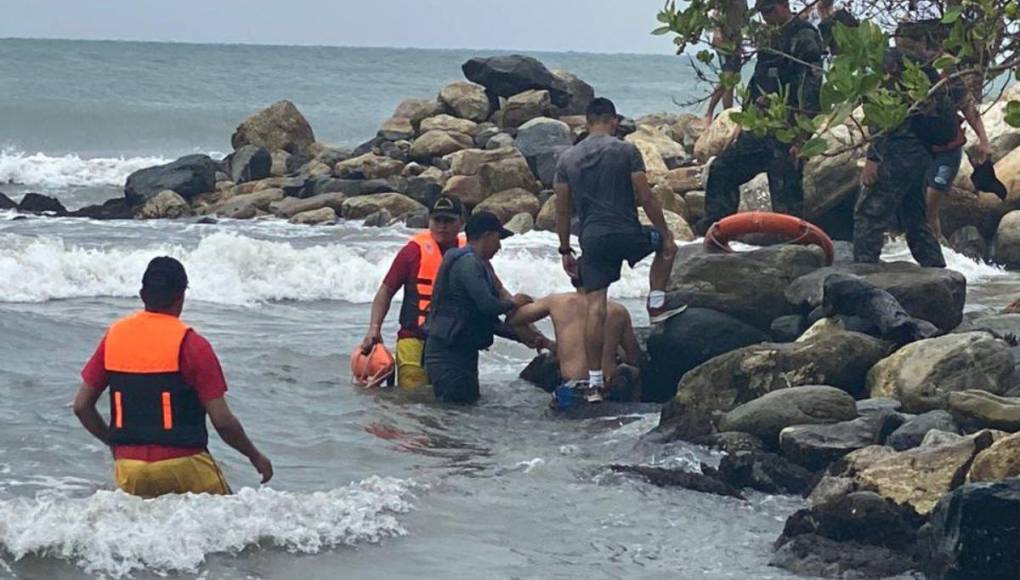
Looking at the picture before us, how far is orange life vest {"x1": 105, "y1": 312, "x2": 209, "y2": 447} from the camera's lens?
738 cm

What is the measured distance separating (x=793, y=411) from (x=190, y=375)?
3910 millimetres

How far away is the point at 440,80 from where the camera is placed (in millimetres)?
73250

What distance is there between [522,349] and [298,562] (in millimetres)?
6741

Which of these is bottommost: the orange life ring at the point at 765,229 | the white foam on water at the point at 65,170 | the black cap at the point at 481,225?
the white foam on water at the point at 65,170

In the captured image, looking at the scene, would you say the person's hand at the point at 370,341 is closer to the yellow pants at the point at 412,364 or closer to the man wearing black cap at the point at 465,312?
the yellow pants at the point at 412,364

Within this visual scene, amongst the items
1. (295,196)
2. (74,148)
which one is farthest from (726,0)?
(74,148)

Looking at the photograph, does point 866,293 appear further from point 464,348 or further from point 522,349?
point 522,349

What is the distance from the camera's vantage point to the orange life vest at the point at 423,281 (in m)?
12.1

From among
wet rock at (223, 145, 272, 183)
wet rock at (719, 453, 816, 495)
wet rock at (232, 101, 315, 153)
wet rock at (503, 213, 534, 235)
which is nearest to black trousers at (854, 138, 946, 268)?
wet rock at (719, 453, 816, 495)

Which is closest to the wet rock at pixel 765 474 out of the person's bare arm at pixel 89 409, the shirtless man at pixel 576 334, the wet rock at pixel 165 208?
the shirtless man at pixel 576 334

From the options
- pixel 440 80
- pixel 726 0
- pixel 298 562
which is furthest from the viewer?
pixel 440 80

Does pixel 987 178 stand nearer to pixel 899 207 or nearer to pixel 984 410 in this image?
pixel 899 207

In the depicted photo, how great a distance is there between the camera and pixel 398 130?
28922mm

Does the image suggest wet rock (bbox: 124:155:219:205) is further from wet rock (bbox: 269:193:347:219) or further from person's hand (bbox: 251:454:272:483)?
person's hand (bbox: 251:454:272:483)
